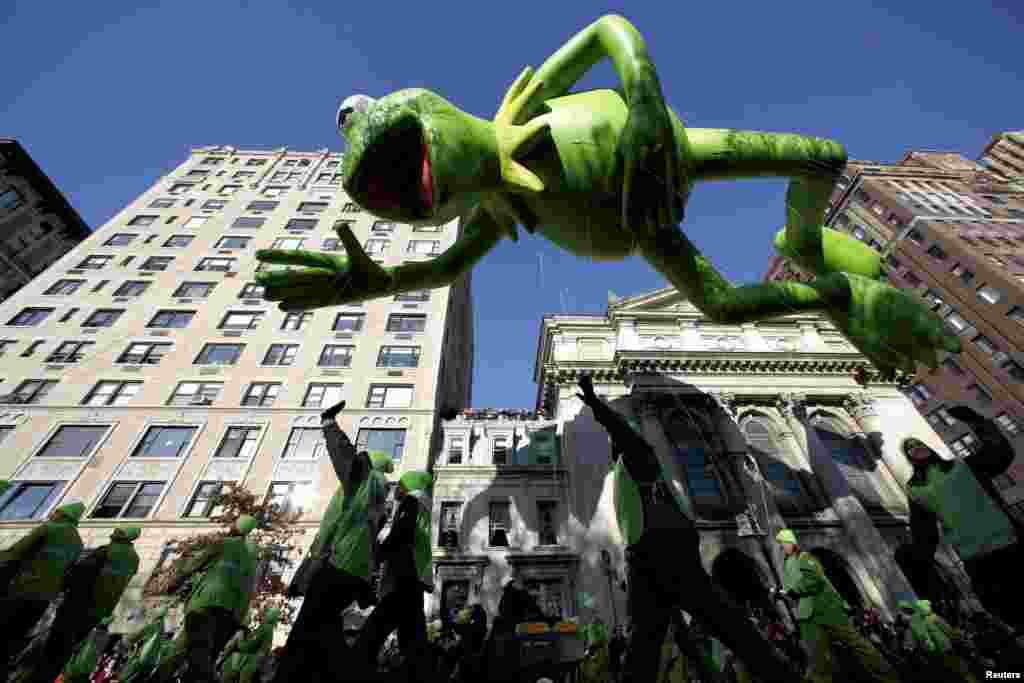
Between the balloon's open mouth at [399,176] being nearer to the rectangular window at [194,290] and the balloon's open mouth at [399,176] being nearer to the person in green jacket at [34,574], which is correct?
the person in green jacket at [34,574]

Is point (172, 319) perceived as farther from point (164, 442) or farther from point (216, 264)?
point (164, 442)

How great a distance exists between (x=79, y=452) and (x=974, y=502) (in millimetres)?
25713

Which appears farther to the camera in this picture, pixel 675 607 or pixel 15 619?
pixel 15 619

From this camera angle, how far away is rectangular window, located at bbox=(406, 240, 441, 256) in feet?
92.7

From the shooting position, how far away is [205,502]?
55.8ft

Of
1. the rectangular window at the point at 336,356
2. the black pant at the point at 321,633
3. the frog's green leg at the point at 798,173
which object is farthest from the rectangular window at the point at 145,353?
the frog's green leg at the point at 798,173

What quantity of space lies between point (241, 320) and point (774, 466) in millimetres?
27396

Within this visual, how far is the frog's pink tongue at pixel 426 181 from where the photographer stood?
6.41ft

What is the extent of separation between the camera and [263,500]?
16812mm

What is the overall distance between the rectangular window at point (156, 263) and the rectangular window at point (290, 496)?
1794 centimetres

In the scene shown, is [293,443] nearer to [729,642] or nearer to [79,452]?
[79,452]

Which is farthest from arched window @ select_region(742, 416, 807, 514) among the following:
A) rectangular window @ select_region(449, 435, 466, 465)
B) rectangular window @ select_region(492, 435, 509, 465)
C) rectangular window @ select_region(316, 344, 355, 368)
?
rectangular window @ select_region(316, 344, 355, 368)

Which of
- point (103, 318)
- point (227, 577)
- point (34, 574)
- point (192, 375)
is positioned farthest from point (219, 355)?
point (227, 577)

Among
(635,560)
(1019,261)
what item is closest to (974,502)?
(635,560)
